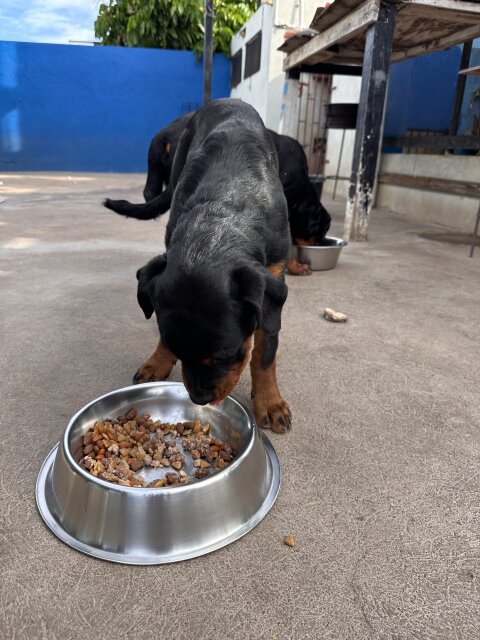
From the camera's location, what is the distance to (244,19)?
665 inches

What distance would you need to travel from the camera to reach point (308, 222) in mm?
5039

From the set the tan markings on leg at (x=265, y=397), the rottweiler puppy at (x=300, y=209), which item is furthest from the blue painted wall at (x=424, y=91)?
the tan markings on leg at (x=265, y=397)

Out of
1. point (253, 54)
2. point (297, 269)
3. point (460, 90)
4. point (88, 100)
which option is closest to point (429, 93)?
point (460, 90)

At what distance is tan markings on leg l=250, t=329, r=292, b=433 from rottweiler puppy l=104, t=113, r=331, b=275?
2.52 meters

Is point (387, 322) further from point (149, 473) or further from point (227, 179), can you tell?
point (149, 473)

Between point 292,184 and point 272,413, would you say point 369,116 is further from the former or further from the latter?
point 272,413

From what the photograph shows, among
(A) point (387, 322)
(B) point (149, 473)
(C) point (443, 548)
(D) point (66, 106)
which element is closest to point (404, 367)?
(A) point (387, 322)

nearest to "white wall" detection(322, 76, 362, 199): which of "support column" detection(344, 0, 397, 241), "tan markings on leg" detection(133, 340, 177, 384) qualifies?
"support column" detection(344, 0, 397, 241)

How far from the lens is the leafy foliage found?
16609 millimetres

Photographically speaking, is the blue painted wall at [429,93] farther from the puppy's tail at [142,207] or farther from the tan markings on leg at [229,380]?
the tan markings on leg at [229,380]

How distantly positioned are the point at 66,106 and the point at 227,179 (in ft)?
55.4

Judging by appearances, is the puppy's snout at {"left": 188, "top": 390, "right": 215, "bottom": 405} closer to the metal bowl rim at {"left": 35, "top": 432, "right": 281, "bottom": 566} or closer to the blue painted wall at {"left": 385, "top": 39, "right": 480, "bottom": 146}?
the metal bowl rim at {"left": 35, "top": 432, "right": 281, "bottom": 566}

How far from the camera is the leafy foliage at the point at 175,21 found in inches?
654

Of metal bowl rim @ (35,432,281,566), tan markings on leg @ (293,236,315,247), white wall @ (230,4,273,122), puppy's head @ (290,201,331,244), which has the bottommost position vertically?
metal bowl rim @ (35,432,281,566)
